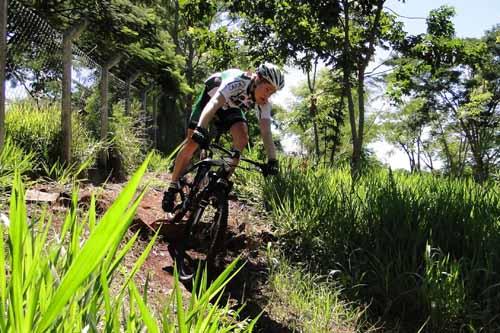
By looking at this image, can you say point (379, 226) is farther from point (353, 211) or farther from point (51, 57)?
point (51, 57)

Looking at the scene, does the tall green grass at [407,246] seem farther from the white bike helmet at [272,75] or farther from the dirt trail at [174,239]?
the white bike helmet at [272,75]

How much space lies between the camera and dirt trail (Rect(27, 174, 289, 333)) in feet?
11.9

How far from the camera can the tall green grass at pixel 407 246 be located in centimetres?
344

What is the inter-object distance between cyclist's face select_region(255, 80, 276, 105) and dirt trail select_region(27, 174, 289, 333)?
141 cm

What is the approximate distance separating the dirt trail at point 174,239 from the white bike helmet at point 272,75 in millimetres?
1463

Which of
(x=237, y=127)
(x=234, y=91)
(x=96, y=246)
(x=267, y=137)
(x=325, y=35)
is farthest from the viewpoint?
(x=325, y=35)

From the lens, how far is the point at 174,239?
451 centimetres

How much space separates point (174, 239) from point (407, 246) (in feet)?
6.79

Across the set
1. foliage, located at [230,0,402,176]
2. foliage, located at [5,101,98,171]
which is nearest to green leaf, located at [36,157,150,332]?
foliage, located at [5,101,98,171]

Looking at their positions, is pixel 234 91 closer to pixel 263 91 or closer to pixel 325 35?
pixel 263 91

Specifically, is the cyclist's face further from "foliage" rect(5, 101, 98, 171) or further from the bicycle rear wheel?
"foliage" rect(5, 101, 98, 171)

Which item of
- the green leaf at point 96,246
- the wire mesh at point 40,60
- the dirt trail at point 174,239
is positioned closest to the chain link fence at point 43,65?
the wire mesh at point 40,60

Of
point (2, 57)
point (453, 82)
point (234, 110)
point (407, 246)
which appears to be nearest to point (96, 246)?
point (407, 246)

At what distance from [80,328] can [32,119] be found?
5766 mm
